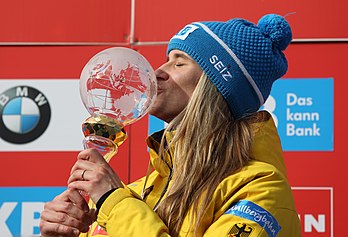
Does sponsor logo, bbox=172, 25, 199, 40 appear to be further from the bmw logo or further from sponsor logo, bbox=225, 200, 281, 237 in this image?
the bmw logo

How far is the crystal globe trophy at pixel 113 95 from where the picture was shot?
1.87m

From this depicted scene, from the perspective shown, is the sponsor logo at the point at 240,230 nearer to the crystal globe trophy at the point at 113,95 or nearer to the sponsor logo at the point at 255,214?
the sponsor logo at the point at 255,214

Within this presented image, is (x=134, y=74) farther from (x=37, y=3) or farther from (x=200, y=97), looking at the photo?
(x=37, y=3)

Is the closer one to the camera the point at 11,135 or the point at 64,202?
the point at 64,202

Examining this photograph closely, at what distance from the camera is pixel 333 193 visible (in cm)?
284

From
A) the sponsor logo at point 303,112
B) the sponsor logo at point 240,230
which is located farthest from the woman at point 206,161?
the sponsor logo at point 303,112

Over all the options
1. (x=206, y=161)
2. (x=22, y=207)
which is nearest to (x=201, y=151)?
(x=206, y=161)

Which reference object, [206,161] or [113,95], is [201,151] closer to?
[206,161]

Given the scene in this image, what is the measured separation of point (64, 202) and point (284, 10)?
1.39 metres

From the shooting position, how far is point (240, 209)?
1.85m

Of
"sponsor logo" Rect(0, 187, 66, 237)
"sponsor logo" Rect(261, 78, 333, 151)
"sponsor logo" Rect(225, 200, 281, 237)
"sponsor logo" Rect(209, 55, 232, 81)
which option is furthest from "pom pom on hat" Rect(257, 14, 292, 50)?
"sponsor logo" Rect(0, 187, 66, 237)

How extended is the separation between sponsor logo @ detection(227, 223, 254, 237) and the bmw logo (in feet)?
4.30

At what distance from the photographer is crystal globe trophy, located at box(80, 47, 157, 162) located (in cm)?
187

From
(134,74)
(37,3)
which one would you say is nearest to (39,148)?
(37,3)
